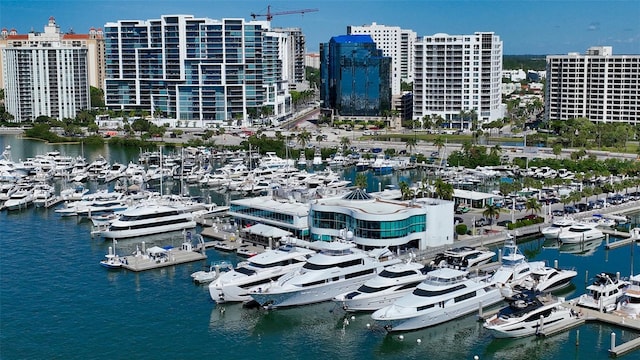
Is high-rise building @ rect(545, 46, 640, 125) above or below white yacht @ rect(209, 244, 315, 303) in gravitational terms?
above

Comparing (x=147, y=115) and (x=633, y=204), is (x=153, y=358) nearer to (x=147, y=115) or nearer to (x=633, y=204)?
(x=633, y=204)

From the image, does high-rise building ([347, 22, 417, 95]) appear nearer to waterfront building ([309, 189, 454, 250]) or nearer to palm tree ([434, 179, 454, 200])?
palm tree ([434, 179, 454, 200])

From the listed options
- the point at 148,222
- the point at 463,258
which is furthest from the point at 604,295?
the point at 148,222

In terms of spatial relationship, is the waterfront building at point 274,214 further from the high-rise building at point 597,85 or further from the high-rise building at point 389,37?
the high-rise building at point 389,37

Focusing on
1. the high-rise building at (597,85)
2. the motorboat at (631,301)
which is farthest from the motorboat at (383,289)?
the high-rise building at (597,85)

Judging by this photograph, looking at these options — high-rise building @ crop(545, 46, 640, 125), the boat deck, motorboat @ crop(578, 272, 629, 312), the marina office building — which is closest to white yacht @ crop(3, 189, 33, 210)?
the boat deck

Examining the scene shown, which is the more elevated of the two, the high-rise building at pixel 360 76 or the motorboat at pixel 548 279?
the high-rise building at pixel 360 76

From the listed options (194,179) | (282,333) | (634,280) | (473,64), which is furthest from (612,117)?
(282,333)
